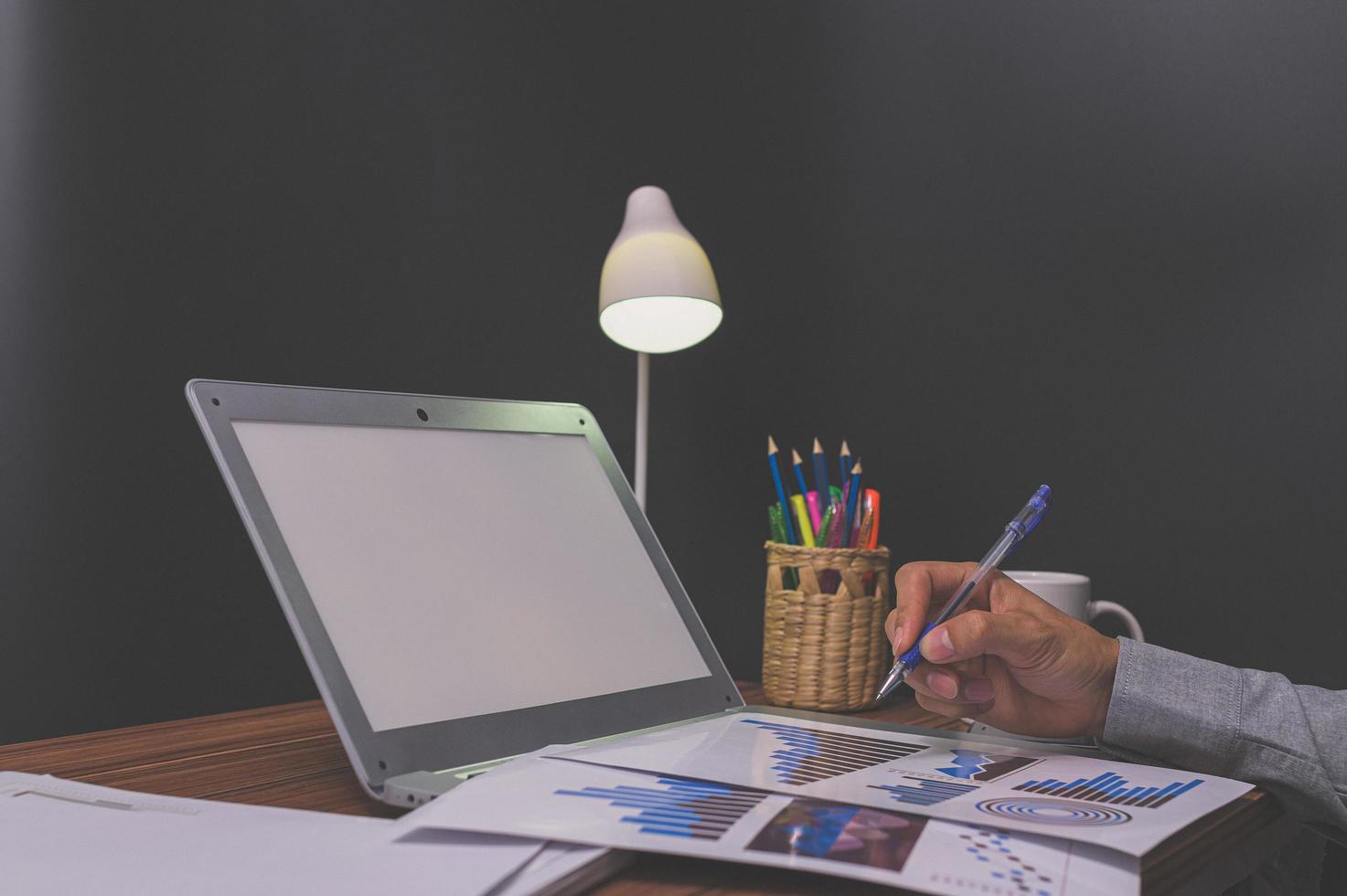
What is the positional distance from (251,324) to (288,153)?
0.69ft

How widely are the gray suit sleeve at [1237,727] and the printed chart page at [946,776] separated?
46mm

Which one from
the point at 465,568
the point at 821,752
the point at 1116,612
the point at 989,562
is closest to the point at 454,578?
the point at 465,568

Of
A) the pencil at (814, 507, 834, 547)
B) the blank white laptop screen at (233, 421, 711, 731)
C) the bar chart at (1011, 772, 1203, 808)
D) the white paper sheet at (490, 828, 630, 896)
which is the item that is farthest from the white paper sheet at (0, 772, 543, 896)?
the pencil at (814, 507, 834, 547)

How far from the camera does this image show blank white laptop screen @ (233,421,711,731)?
701 millimetres

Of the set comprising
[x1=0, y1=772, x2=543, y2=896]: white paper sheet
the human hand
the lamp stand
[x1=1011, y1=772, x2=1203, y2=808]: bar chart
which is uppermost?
the lamp stand

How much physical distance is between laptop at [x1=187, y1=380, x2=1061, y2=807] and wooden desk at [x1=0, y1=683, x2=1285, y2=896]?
0.07 meters

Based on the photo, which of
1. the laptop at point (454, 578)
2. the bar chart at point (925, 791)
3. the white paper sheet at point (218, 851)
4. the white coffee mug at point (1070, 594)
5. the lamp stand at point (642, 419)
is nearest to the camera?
the white paper sheet at point (218, 851)

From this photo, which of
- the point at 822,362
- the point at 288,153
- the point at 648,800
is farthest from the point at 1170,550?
the point at 288,153

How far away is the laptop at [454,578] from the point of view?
0.68m

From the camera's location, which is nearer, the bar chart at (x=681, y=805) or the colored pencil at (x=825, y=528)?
the bar chart at (x=681, y=805)

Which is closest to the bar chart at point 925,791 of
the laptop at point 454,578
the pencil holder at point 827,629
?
the laptop at point 454,578

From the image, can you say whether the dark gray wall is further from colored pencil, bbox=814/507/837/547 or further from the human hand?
the human hand

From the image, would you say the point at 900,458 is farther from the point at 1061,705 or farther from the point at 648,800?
the point at 648,800

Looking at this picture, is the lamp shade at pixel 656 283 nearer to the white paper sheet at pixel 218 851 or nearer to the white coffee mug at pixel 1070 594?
the white coffee mug at pixel 1070 594
